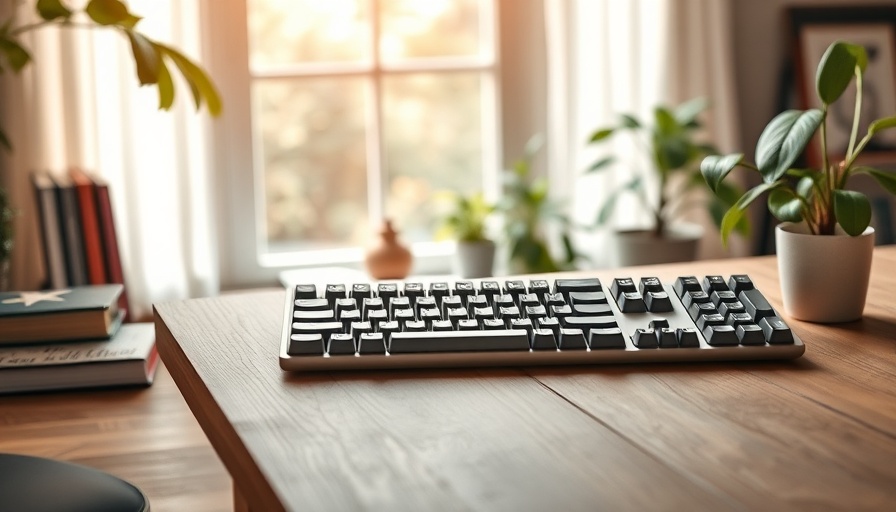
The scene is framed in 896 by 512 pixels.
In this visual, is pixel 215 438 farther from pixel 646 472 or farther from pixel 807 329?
pixel 807 329

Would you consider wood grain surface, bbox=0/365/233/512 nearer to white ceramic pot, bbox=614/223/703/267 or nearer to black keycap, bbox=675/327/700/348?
black keycap, bbox=675/327/700/348

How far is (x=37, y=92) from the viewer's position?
95.1 inches

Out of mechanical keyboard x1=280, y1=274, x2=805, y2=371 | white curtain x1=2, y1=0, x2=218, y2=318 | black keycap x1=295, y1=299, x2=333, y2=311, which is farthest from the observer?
white curtain x1=2, y1=0, x2=218, y2=318

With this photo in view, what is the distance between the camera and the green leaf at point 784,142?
37.9 inches

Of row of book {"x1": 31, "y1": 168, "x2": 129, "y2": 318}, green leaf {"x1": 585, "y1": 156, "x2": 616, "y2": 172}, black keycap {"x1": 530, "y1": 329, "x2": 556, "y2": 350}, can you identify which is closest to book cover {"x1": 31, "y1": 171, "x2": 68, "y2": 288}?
row of book {"x1": 31, "y1": 168, "x2": 129, "y2": 318}

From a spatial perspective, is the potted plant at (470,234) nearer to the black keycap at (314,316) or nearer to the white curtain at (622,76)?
the white curtain at (622,76)

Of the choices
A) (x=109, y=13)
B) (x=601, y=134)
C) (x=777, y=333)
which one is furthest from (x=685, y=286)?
(x=601, y=134)

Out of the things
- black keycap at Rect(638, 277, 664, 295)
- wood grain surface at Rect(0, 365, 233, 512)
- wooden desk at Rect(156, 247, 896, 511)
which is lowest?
wood grain surface at Rect(0, 365, 233, 512)

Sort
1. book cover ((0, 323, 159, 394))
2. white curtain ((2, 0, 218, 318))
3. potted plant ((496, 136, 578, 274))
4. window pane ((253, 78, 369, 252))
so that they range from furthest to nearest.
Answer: window pane ((253, 78, 369, 252)) → potted plant ((496, 136, 578, 274)) → white curtain ((2, 0, 218, 318)) → book cover ((0, 323, 159, 394))

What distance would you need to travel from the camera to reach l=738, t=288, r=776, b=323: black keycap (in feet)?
3.22

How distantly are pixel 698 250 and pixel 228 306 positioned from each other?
5.81 feet

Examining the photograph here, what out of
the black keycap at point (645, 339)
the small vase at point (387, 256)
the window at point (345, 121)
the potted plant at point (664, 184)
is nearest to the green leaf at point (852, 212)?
the black keycap at point (645, 339)

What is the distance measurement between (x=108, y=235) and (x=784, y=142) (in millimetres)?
1669

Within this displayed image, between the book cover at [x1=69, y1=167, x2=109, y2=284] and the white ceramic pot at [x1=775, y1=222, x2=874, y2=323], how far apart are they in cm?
161
